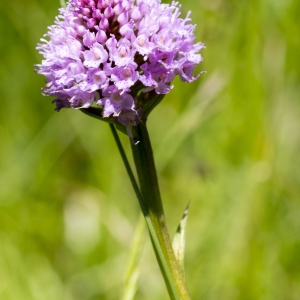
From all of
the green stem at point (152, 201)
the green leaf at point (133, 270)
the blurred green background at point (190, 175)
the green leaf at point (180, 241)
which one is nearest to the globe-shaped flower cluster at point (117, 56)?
the green stem at point (152, 201)

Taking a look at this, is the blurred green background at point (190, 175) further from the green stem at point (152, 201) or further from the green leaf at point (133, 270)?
the green stem at point (152, 201)

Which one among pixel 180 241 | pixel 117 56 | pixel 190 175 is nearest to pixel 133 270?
pixel 180 241

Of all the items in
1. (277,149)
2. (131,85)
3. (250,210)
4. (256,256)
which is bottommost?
(256,256)

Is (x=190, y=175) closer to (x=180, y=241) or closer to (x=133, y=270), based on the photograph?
(x=133, y=270)

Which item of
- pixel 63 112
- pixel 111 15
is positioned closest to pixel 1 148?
pixel 63 112

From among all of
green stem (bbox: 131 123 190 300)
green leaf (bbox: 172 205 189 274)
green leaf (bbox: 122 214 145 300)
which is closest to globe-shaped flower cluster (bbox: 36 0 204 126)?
green stem (bbox: 131 123 190 300)

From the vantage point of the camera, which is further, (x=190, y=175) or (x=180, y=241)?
(x=190, y=175)

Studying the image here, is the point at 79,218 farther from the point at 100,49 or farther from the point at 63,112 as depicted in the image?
the point at 100,49
